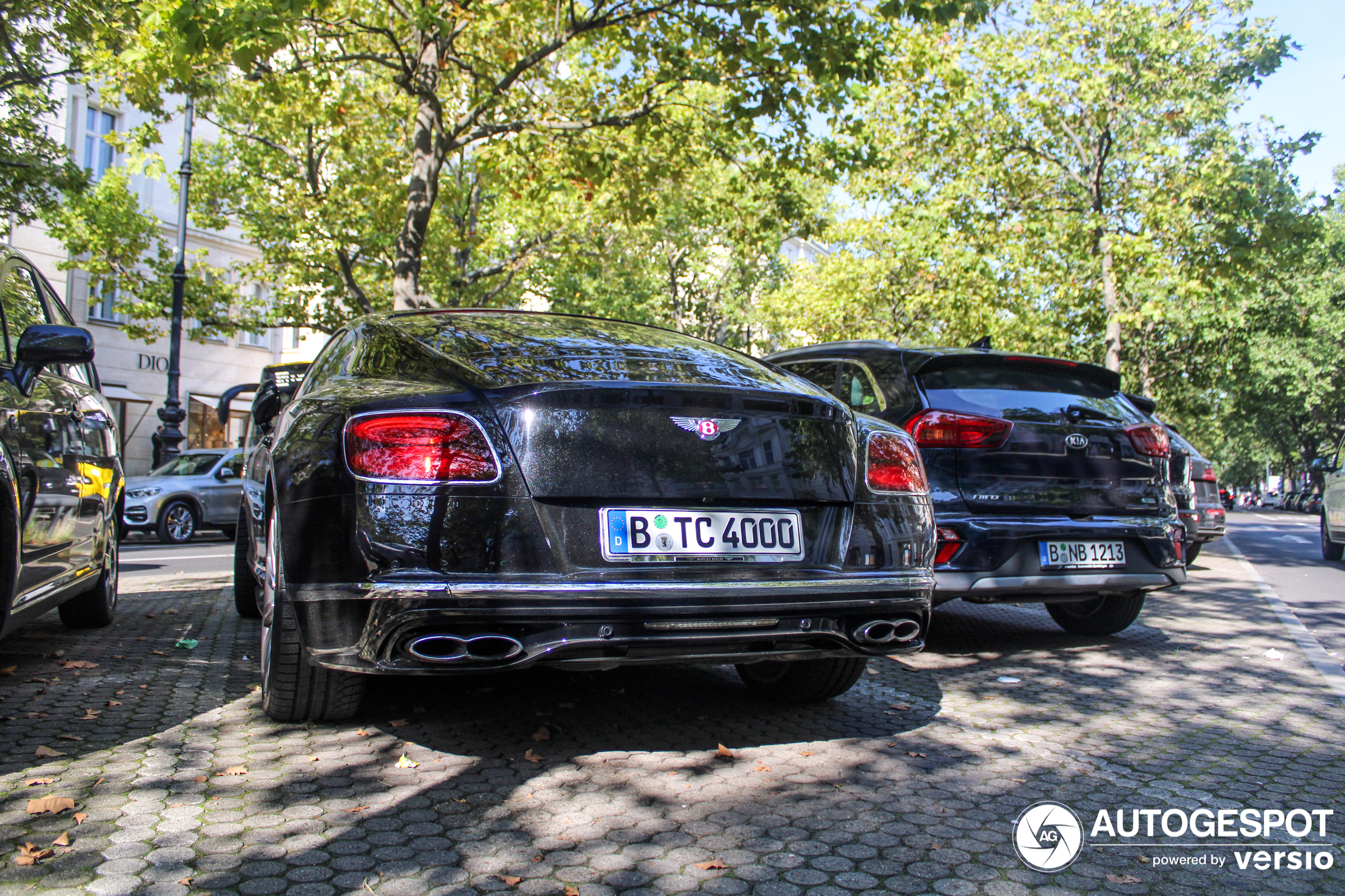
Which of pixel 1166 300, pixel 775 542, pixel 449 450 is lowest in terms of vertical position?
pixel 775 542

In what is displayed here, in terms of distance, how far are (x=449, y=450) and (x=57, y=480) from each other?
2435 mm

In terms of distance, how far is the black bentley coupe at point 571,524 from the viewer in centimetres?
328

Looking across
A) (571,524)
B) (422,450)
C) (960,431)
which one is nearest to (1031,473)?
(960,431)

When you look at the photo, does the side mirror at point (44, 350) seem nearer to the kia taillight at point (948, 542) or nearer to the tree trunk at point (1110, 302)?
the kia taillight at point (948, 542)

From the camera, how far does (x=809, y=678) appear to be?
4.57m

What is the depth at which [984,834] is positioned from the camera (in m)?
3.08

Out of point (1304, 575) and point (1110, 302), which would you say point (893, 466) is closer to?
point (1304, 575)

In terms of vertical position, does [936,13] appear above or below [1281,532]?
above

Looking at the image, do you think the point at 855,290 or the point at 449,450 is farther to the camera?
the point at 855,290

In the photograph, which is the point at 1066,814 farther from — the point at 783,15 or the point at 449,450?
the point at 783,15

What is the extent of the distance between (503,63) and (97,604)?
38.7ft

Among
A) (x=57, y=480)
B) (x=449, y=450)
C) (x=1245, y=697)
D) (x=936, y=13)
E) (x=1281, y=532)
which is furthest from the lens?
(x=1281, y=532)

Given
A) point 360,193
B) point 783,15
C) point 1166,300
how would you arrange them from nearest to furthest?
point 783,15
point 360,193
point 1166,300

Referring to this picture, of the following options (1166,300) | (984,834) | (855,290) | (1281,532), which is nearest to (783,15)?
(984,834)
